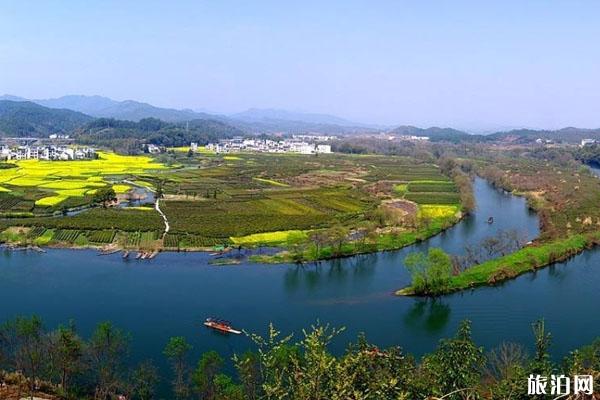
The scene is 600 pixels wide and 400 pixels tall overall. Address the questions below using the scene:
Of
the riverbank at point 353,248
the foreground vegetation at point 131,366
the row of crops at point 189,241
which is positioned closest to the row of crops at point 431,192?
the riverbank at point 353,248

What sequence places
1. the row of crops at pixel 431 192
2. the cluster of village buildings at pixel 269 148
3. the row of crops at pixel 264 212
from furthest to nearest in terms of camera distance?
1. the cluster of village buildings at pixel 269 148
2. the row of crops at pixel 431 192
3. the row of crops at pixel 264 212

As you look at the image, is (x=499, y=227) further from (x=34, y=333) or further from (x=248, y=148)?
(x=248, y=148)

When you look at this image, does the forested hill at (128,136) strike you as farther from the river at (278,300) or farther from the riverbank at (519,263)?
the riverbank at (519,263)

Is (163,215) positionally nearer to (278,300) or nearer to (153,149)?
(278,300)

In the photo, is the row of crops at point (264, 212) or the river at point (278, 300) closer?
the river at point (278, 300)

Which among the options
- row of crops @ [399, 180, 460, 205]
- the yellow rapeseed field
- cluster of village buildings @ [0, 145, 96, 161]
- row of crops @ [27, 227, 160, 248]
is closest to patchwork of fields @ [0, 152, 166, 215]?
the yellow rapeseed field

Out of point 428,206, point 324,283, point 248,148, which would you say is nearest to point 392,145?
point 248,148
